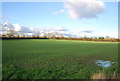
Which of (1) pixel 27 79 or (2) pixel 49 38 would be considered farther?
(2) pixel 49 38

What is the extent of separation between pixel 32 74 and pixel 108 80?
3872mm

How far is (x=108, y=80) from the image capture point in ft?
19.9

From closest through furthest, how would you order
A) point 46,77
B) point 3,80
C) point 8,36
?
point 3,80
point 46,77
point 8,36

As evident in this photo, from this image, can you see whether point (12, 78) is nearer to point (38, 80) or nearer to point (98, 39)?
point (38, 80)

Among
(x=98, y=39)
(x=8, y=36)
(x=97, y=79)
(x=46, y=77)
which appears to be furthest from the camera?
(x=98, y=39)

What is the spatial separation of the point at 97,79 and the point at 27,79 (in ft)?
10.9

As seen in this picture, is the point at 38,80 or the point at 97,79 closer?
the point at 97,79

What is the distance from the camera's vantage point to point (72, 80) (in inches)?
256

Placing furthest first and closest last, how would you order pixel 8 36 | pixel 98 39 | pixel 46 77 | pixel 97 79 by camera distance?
1. pixel 98 39
2. pixel 8 36
3. pixel 46 77
4. pixel 97 79

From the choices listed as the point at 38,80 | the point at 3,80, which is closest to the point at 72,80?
the point at 38,80

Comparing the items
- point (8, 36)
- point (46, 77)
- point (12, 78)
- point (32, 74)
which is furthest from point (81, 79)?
point (8, 36)

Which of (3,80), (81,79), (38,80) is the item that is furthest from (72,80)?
(3,80)

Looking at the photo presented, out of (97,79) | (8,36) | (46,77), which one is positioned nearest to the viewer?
(97,79)

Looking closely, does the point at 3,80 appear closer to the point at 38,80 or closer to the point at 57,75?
the point at 38,80
